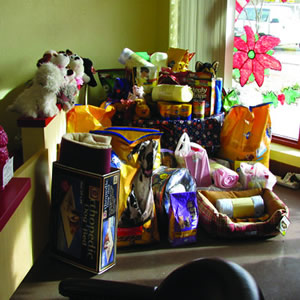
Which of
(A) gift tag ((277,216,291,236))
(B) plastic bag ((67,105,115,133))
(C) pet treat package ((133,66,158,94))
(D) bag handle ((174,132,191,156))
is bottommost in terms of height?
(A) gift tag ((277,216,291,236))

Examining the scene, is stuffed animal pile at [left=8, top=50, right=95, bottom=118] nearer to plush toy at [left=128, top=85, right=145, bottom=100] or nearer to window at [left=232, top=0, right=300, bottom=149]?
plush toy at [left=128, top=85, right=145, bottom=100]

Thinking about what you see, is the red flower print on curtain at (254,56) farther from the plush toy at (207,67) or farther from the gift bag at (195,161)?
the gift bag at (195,161)

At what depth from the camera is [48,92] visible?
224 centimetres

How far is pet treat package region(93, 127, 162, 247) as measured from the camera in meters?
2.36

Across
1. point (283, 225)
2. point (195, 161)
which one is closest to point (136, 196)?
point (195, 161)

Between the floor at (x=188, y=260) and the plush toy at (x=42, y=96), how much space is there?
77 cm

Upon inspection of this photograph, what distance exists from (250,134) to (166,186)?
3.12 feet

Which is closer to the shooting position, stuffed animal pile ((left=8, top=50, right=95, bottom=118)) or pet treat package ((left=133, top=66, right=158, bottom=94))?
stuffed animal pile ((left=8, top=50, right=95, bottom=118))

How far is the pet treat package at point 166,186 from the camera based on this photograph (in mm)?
2518

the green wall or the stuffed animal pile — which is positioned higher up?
the green wall

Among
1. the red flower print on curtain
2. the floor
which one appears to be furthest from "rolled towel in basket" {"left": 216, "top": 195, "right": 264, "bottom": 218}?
the red flower print on curtain

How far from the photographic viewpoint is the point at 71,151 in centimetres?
207

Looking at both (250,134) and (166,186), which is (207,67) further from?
(166,186)

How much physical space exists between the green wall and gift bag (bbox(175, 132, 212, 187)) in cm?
109
